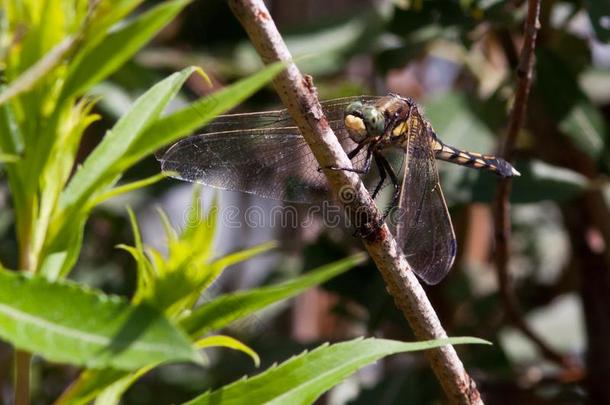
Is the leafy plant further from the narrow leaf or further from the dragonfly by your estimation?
the dragonfly

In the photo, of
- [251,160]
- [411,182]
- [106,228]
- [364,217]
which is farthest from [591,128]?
[106,228]

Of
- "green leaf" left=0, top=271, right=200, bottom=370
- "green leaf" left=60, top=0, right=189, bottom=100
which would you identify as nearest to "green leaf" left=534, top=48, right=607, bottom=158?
"green leaf" left=60, top=0, right=189, bottom=100

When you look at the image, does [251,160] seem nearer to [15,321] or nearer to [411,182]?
[411,182]

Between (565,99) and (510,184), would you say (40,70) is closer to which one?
(510,184)

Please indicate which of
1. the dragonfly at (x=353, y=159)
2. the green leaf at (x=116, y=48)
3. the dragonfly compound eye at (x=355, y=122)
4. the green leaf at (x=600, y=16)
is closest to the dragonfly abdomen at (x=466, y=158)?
the dragonfly at (x=353, y=159)

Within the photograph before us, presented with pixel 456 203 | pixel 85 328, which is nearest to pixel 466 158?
Result: pixel 456 203
